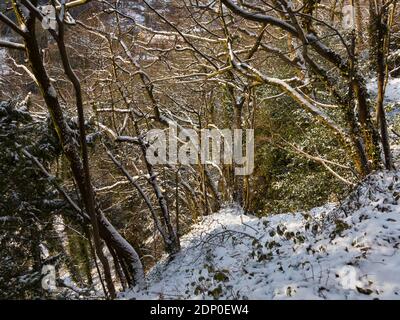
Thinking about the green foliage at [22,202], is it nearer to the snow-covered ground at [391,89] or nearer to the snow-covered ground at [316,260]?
the snow-covered ground at [316,260]

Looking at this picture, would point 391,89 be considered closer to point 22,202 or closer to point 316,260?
point 316,260

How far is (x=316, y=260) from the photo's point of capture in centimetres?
454

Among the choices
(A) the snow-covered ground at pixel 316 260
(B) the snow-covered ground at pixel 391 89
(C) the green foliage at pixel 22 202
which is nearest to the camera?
(A) the snow-covered ground at pixel 316 260

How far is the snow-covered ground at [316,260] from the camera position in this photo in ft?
12.7

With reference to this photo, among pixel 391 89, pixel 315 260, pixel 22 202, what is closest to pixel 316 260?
pixel 315 260

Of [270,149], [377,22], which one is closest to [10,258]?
[377,22]

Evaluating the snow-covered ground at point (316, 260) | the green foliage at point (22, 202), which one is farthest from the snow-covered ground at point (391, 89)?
the green foliage at point (22, 202)

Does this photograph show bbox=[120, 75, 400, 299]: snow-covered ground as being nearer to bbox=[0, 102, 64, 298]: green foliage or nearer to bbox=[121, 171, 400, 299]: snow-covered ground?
bbox=[121, 171, 400, 299]: snow-covered ground

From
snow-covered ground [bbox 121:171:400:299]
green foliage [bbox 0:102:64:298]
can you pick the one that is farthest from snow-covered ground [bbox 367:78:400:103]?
green foliage [bbox 0:102:64:298]

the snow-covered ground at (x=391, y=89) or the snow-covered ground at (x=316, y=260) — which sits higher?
the snow-covered ground at (x=391, y=89)

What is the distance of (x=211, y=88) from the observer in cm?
1305

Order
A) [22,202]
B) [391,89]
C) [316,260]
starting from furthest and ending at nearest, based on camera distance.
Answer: [391,89]
[22,202]
[316,260]
